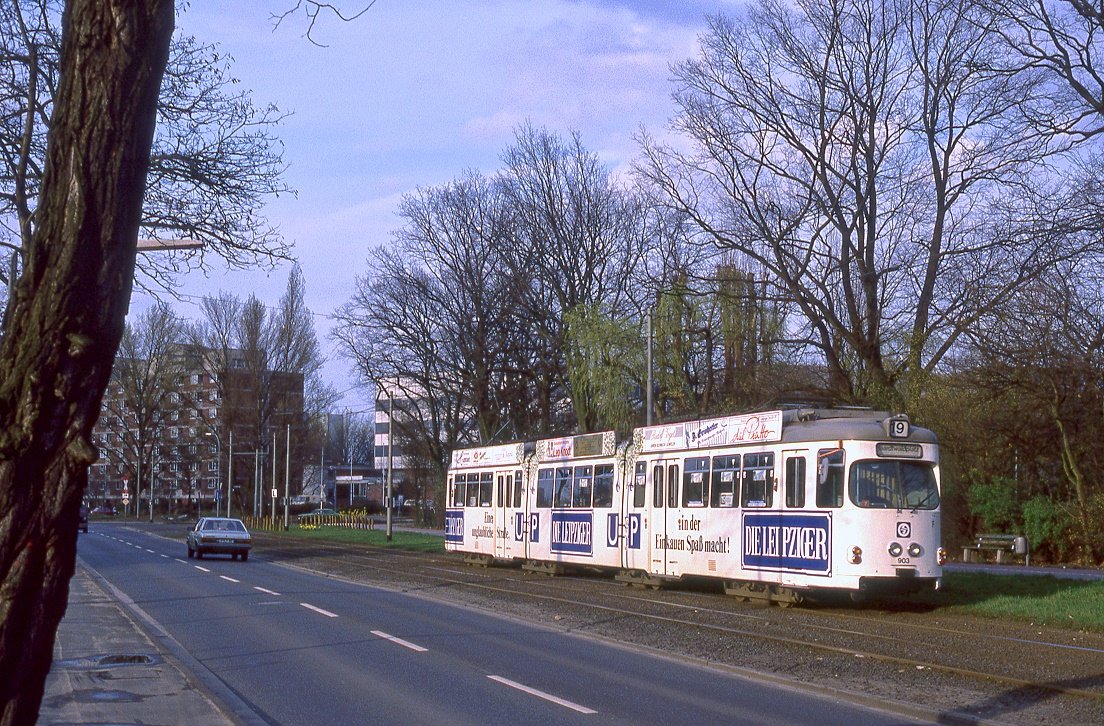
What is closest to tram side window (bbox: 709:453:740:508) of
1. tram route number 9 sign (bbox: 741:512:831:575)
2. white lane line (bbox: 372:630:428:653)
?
tram route number 9 sign (bbox: 741:512:831:575)

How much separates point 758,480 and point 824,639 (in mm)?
5743

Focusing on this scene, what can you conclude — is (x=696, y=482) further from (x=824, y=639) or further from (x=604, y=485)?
(x=824, y=639)

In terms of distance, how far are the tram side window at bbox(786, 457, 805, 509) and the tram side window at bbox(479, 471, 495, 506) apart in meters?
15.0

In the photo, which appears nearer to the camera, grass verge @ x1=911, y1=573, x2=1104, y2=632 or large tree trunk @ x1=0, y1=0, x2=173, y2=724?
large tree trunk @ x1=0, y1=0, x2=173, y2=724

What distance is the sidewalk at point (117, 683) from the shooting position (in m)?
9.85

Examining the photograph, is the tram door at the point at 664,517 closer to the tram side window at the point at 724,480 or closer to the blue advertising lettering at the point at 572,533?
→ the tram side window at the point at 724,480

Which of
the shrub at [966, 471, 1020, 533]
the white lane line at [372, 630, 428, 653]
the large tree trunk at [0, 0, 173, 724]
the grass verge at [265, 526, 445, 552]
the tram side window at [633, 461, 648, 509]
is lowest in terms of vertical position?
the grass verge at [265, 526, 445, 552]

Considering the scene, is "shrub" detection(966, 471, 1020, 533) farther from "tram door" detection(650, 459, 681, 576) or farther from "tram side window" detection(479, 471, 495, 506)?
"tram door" detection(650, 459, 681, 576)

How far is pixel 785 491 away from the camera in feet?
68.0

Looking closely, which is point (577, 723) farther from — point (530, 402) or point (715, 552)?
point (530, 402)

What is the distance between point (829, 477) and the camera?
19.9 metres

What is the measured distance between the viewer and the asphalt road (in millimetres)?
10469

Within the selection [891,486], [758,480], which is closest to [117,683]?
[758,480]

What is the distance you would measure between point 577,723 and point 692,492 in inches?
550
